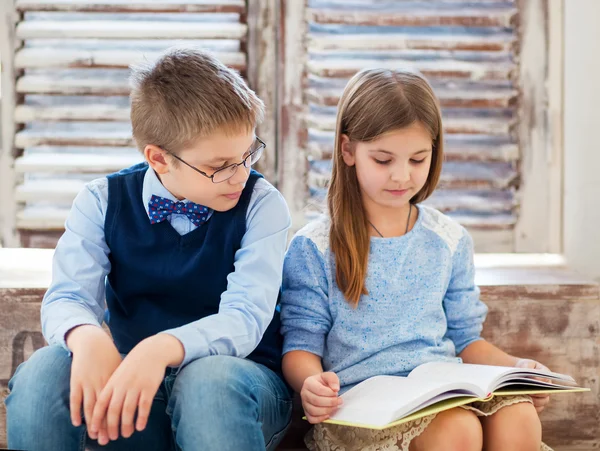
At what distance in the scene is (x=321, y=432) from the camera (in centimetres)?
153

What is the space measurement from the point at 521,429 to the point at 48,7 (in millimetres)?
1595

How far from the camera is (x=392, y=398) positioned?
1293 mm

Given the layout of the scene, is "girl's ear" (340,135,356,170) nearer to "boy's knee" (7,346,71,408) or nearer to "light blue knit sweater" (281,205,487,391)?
"light blue knit sweater" (281,205,487,391)

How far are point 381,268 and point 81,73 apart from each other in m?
1.05

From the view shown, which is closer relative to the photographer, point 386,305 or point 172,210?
point 172,210

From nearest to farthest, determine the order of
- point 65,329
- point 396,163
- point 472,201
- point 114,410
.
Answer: point 114,410, point 65,329, point 396,163, point 472,201

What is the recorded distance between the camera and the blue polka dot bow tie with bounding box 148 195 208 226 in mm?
1490

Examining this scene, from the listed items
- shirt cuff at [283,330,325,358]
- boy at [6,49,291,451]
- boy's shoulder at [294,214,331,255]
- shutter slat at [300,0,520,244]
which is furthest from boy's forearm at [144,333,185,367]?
shutter slat at [300,0,520,244]

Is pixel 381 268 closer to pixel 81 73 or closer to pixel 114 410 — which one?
pixel 114 410

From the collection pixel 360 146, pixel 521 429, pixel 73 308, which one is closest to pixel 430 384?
pixel 521 429

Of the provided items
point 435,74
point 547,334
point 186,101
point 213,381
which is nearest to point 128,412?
point 213,381

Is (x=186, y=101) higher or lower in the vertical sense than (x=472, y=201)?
higher

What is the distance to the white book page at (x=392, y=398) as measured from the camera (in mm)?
1234

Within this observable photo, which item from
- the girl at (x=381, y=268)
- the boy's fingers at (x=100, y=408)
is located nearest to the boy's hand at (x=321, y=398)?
the girl at (x=381, y=268)
